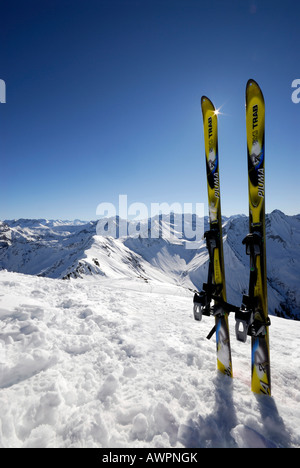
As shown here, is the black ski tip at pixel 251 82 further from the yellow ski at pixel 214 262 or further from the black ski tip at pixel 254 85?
the yellow ski at pixel 214 262

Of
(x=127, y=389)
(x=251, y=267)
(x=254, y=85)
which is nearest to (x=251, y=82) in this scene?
(x=254, y=85)

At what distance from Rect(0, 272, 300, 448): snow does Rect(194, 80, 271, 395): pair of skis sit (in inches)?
23.4

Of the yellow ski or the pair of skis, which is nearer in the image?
the pair of skis

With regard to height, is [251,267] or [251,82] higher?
[251,82]

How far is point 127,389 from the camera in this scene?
3.76m

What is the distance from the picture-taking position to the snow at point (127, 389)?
2.85m

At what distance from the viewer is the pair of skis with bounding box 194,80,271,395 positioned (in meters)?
3.94

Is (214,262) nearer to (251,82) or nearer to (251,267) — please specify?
(251,267)

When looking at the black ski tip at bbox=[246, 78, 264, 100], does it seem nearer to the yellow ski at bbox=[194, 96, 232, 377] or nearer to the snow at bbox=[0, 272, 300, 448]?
the yellow ski at bbox=[194, 96, 232, 377]

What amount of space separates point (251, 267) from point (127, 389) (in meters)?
3.46

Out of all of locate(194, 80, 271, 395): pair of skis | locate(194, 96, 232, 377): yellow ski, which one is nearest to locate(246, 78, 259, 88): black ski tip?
locate(194, 80, 271, 395): pair of skis

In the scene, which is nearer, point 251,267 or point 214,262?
point 251,267
